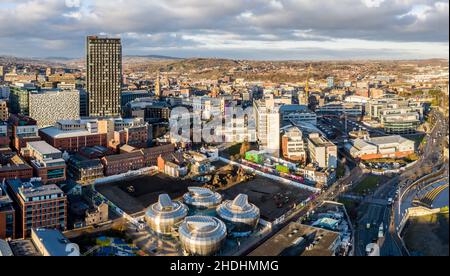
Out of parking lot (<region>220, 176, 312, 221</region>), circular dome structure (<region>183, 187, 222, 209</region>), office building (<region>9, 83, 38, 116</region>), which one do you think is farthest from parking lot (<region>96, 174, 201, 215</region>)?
office building (<region>9, 83, 38, 116</region>)

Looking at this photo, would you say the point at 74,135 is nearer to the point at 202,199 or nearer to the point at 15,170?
the point at 15,170

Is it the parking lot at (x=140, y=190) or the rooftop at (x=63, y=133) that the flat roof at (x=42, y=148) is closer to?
the rooftop at (x=63, y=133)

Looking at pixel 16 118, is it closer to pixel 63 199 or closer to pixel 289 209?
pixel 63 199

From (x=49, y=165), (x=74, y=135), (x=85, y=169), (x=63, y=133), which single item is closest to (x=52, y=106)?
(x=63, y=133)

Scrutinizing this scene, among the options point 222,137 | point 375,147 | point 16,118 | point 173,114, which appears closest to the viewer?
point 375,147

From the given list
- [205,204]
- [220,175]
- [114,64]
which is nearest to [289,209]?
[205,204]

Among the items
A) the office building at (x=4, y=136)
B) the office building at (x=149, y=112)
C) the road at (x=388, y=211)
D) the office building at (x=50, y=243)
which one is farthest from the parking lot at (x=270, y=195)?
the office building at (x=149, y=112)

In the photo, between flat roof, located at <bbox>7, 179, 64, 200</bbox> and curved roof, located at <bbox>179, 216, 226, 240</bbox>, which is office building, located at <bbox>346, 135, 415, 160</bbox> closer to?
curved roof, located at <bbox>179, 216, 226, 240</bbox>
